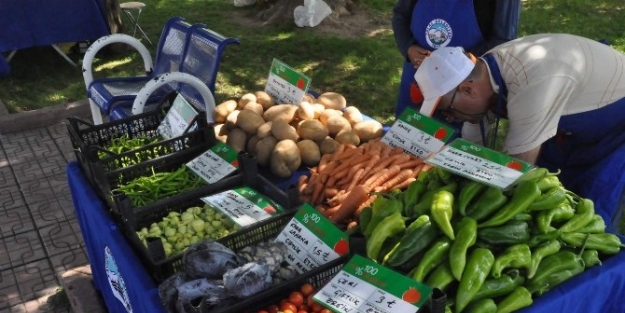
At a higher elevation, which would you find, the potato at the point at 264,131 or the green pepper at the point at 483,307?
the green pepper at the point at 483,307

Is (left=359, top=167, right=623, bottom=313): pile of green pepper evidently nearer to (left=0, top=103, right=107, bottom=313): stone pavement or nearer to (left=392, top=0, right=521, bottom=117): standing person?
(left=392, top=0, right=521, bottom=117): standing person

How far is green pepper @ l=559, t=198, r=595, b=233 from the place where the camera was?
194 centimetres

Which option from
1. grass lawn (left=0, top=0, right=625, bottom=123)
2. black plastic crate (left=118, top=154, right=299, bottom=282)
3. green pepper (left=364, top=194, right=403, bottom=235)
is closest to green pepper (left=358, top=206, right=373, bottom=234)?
green pepper (left=364, top=194, right=403, bottom=235)

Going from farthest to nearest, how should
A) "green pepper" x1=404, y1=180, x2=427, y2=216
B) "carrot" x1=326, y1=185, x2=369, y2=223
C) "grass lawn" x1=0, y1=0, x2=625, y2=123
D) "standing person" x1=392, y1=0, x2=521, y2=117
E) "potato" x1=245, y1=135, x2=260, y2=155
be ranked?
"grass lawn" x1=0, y1=0, x2=625, y2=123 → "standing person" x1=392, y1=0, x2=521, y2=117 → "potato" x1=245, y1=135, x2=260, y2=155 → "carrot" x1=326, y1=185, x2=369, y2=223 → "green pepper" x1=404, y1=180, x2=427, y2=216

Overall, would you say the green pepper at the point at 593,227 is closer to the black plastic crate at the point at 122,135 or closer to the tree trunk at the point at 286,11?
the black plastic crate at the point at 122,135

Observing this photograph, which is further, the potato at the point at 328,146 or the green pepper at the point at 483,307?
the potato at the point at 328,146

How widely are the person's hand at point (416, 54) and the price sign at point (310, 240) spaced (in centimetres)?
164

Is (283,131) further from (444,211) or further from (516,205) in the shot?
(516,205)

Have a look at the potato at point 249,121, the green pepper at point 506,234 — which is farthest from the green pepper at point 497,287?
the potato at point 249,121

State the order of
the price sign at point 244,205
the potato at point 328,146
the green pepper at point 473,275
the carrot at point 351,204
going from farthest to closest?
the potato at point 328,146 → the carrot at point 351,204 → the price sign at point 244,205 → the green pepper at point 473,275

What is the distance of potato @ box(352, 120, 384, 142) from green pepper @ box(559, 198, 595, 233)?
1.29m

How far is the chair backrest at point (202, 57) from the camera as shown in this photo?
4250 millimetres

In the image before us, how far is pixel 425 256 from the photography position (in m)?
1.83

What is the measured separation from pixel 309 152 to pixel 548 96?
1.21 metres
